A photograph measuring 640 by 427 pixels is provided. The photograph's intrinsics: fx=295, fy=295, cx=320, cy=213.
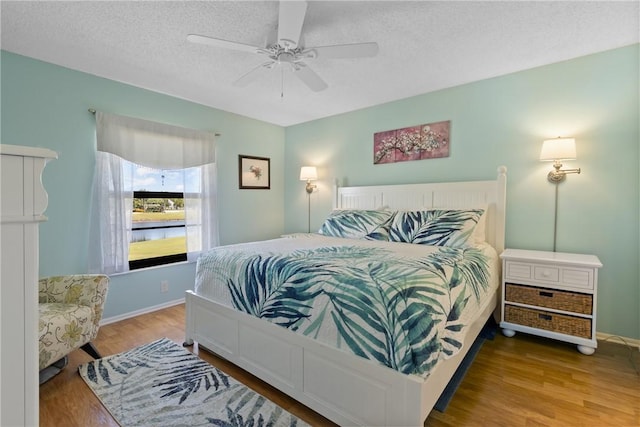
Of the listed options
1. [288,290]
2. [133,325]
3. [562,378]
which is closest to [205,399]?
[288,290]

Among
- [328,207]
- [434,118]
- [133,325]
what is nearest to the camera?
[133,325]

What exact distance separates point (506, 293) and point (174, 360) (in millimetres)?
2791

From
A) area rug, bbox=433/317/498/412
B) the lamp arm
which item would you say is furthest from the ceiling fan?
area rug, bbox=433/317/498/412

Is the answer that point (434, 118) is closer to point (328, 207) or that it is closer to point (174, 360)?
point (328, 207)

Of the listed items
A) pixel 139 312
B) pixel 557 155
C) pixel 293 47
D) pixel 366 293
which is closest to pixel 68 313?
pixel 139 312

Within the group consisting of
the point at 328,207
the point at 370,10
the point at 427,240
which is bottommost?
the point at 427,240

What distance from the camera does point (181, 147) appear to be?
11.4ft

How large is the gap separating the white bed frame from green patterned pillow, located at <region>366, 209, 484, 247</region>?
0.56 metres

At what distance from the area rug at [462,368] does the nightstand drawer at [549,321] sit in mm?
229

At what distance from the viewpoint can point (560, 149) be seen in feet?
8.13

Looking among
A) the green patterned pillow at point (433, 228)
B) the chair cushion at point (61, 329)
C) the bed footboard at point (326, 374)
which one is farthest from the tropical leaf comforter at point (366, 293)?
the chair cushion at point (61, 329)

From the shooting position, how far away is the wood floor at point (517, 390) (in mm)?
1641

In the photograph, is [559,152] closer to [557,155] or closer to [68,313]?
[557,155]

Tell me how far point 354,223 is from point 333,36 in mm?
1739
